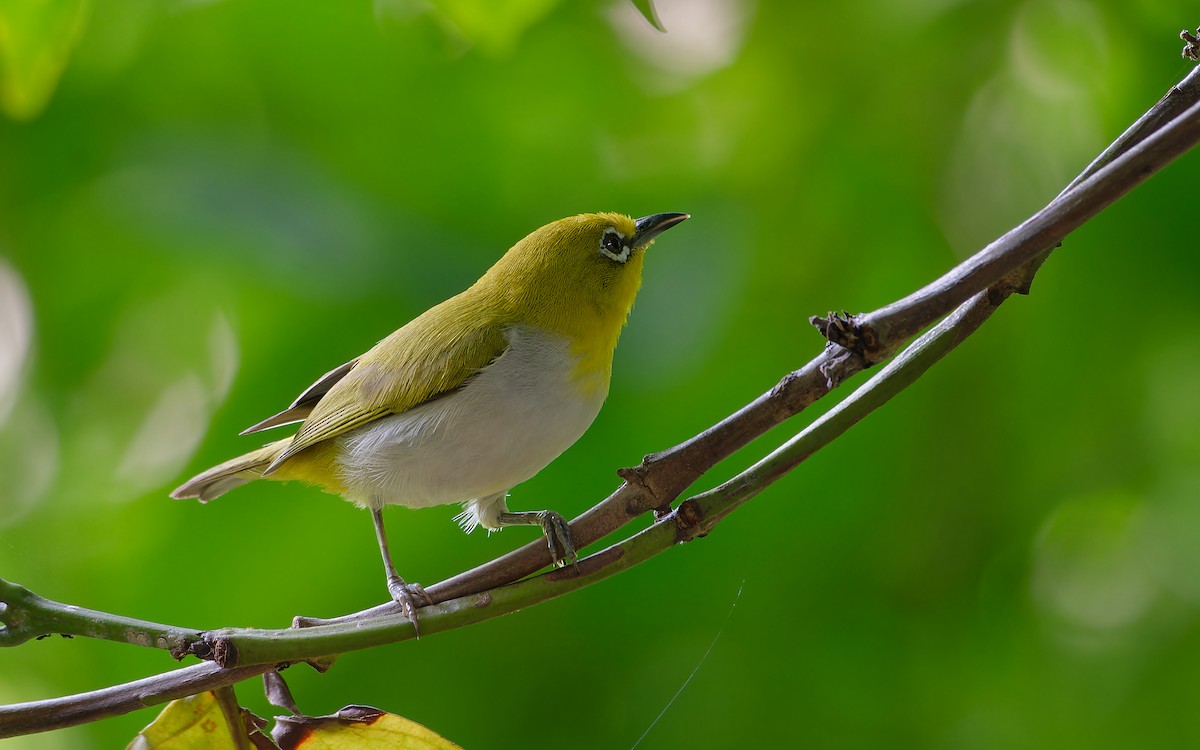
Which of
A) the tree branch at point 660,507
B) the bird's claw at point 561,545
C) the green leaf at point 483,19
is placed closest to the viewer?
the tree branch at point 660,507

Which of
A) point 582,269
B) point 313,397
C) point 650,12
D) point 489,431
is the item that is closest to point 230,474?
point 313,397

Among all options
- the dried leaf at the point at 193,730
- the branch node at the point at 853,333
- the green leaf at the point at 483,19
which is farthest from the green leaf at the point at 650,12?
the dried leaf at the point at 193,730

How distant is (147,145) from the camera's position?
1569 millimetres

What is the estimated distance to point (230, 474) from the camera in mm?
1157

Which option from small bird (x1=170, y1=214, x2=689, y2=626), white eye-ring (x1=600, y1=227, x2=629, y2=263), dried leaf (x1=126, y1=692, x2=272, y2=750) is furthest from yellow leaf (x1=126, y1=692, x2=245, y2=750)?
white eye-ring (x1=600, y1=227, x2=629, y2=263)

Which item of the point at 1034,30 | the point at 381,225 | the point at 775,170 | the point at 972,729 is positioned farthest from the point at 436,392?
the point at 1034,30

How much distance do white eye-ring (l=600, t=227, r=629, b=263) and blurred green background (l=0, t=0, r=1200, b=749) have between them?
26 centimetres

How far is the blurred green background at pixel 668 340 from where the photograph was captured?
1.25 m

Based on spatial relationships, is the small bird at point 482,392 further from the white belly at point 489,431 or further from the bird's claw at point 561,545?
the bird's claw at point 561,545

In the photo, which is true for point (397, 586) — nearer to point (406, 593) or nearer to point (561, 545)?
point (406, 593)

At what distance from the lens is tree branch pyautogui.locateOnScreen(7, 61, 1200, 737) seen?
52 centimetres

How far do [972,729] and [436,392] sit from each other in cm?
80

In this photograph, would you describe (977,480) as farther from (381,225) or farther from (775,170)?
(381,225)

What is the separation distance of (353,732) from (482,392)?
0.42 metres
